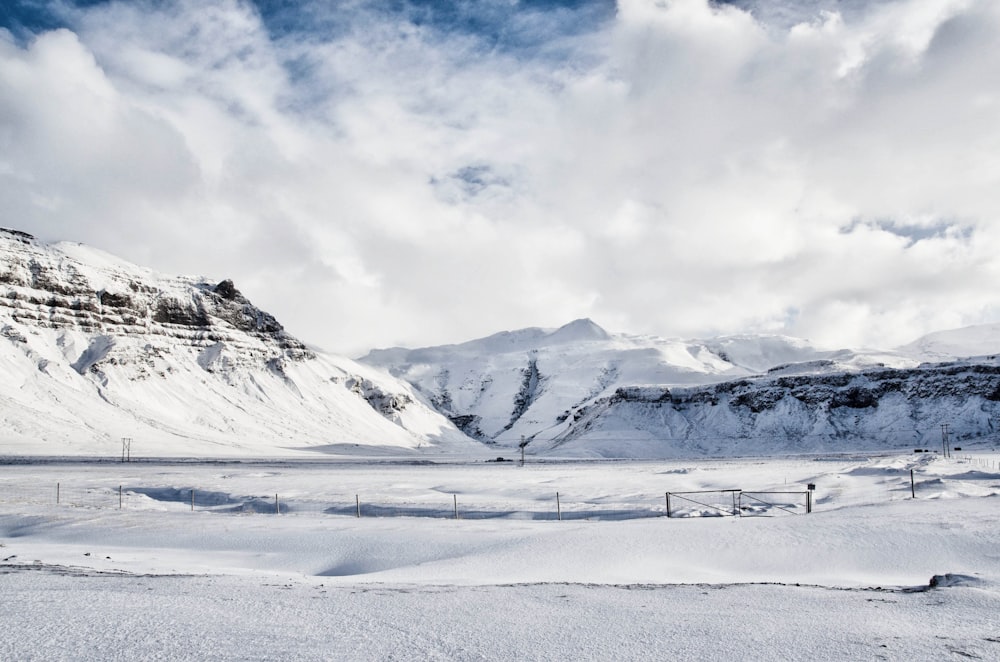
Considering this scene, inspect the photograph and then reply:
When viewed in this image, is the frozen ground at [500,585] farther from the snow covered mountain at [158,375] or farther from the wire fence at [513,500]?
the snow covered mountain at [158,375]

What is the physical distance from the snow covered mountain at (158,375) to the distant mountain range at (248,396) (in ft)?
1.15

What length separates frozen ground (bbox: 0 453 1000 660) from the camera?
736cm

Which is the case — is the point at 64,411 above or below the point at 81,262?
below

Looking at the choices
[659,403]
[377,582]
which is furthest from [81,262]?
[377,582]

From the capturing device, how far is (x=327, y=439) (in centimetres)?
13325

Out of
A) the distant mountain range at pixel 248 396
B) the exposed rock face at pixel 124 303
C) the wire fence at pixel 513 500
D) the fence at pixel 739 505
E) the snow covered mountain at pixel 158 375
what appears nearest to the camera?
the fence at pixel 739 505

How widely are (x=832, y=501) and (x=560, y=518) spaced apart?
13264 millimetres

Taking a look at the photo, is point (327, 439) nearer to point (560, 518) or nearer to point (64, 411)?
point (64, 411)

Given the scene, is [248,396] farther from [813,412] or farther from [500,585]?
[500,585]

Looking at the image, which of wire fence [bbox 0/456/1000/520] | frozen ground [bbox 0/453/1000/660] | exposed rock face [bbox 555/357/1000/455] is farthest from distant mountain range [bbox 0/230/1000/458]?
frozen ground [bbox 0/453/1000/660]

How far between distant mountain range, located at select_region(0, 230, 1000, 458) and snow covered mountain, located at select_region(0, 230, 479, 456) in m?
0.35

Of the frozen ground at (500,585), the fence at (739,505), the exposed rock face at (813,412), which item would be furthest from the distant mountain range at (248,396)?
the frozen ground at (500,585)

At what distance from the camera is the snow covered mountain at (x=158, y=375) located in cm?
10362

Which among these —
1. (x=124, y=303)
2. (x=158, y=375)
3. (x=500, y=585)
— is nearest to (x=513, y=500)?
(x=500, y=585)
